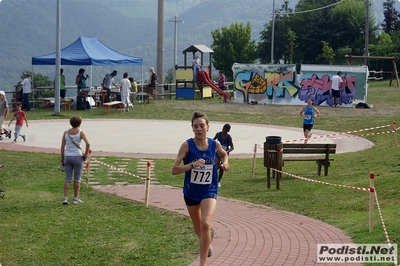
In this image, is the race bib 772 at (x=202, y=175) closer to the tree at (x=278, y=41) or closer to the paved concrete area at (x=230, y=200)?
the paved concrete area at (x=230, y=200)

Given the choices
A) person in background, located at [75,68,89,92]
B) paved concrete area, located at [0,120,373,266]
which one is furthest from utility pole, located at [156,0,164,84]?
paved concrete area, located at [0,120,373,266]

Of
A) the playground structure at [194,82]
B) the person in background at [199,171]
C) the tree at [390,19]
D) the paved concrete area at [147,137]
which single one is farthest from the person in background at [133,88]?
the tree at [390,19]

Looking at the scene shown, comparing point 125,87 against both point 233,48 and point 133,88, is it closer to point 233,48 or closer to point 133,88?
point 133,88

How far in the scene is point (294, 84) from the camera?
4038cm

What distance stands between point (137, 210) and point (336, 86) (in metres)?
27.8

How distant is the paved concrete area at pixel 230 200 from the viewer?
9047 mm

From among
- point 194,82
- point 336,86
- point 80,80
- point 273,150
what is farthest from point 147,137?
point 194,82

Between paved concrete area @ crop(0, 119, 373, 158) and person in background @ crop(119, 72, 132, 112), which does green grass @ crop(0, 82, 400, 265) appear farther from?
person in background @ crop(119, 72, 132, 112)

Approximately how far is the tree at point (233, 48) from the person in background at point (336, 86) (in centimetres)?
6310

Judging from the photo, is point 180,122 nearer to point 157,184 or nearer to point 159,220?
point 157,184

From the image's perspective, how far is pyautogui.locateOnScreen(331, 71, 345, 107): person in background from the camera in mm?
38291

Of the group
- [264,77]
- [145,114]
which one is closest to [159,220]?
[145,114]

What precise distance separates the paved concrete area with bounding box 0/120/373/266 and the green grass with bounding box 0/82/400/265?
0.42 m

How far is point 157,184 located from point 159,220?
15.0ft
